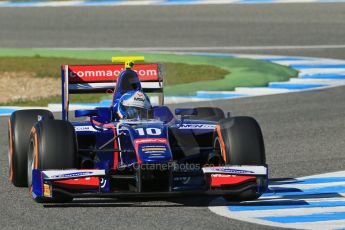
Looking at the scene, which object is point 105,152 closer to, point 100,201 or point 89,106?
point 100,201

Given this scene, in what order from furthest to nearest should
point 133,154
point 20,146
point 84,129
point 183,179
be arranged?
1. point 20,146
2. point 84,129
3. point 133,154
4. point 183,179

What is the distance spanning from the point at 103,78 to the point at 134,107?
1.45 meters

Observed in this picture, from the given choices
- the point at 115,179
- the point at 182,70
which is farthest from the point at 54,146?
the point at 182,70

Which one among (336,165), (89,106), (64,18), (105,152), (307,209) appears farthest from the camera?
(64,18)

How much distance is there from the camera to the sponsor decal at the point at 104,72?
448 inches

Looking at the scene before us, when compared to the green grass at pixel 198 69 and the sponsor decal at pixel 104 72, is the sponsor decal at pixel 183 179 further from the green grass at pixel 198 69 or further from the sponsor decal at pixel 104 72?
the green grass at pixel 198 69

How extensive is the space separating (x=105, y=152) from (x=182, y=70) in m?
10.7

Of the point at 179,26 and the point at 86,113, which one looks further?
the point at 179,26

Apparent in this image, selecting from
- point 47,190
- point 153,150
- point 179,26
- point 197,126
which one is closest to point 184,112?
point 197,126

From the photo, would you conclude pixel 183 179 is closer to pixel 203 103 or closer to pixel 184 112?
pixel 184 112

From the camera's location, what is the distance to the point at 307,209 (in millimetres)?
8797

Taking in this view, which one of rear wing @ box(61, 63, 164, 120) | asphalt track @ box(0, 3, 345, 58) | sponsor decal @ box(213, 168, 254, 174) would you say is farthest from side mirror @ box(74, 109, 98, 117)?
asphalt track @ box(0, 3, 345, 58)

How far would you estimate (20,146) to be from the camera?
10.1 m

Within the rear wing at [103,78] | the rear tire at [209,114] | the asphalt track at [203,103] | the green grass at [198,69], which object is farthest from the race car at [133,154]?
the green grass at [198,69]
